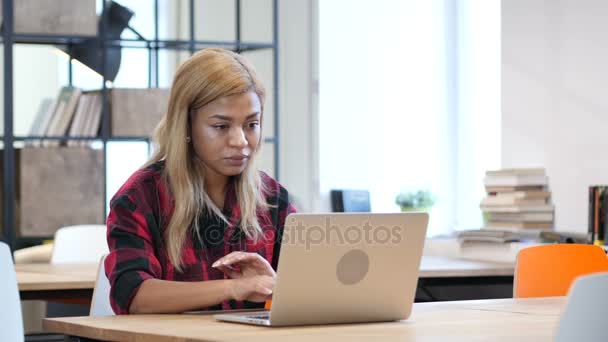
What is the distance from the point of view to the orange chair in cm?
294

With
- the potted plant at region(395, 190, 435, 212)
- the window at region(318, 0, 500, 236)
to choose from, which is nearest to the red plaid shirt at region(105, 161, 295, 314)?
the potted plant at region(395, 190, 435, 212)

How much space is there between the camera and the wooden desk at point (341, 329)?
1734mm

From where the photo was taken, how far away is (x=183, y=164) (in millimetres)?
2359

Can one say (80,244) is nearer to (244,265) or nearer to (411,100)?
(244,265)

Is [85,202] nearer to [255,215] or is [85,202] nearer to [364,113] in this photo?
[364,113]

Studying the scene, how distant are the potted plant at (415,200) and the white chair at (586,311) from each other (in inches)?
215

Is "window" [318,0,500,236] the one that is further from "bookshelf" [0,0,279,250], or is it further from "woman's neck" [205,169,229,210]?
"woman's neck" [205,169,229,210]

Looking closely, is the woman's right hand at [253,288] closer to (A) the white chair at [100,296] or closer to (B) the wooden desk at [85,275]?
(A) the white chair at [100,296]

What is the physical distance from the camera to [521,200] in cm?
497

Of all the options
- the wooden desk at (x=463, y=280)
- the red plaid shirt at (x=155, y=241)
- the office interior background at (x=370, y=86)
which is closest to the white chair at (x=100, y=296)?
the red plaid shirt at (x=155, y=241)

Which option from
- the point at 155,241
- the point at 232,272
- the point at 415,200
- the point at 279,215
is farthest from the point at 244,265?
the point at 415,200

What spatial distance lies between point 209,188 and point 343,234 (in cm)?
67

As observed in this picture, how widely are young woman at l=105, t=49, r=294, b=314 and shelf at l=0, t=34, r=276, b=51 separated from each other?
3.19 meters

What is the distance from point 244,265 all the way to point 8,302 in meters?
0.50
